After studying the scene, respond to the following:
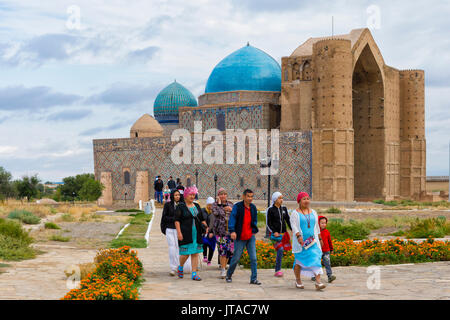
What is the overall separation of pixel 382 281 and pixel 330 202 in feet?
93.0

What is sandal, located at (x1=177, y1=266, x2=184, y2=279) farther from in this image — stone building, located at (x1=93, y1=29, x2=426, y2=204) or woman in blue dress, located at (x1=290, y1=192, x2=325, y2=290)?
stone building, located at (x1=93, y1=29, x2=426, y2=204)

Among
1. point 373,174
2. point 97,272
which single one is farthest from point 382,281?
point 373,174

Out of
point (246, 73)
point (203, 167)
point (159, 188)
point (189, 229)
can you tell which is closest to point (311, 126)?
point (246, 73)

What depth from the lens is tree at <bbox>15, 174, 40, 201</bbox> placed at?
51781mm

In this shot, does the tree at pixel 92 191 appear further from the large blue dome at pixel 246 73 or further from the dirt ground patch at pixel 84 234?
the dirt ground patch at pixel 84 234

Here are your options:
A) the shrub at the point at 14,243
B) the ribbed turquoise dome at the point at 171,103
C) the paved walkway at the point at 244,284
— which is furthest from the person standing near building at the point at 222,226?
the ribbed turquoise dome at the point at 171,103

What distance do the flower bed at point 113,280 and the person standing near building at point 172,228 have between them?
0.54 meters

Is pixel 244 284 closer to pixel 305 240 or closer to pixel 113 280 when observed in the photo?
pixel 305 240

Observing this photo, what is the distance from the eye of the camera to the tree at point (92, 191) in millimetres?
47684

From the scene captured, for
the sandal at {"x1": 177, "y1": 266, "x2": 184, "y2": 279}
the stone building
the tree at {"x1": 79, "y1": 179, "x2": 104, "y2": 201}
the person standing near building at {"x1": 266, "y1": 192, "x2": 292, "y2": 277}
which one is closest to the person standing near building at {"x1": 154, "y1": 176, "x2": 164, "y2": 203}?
the stone building

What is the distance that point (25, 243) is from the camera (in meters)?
12.2

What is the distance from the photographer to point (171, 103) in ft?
173

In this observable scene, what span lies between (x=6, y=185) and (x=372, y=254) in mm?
40528
